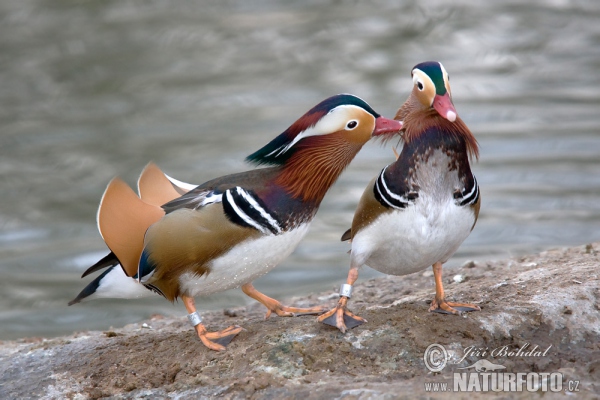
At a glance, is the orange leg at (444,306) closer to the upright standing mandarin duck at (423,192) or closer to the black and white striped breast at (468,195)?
the upright standing mandarin duck at (423,192)

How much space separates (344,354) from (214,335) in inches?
30.1

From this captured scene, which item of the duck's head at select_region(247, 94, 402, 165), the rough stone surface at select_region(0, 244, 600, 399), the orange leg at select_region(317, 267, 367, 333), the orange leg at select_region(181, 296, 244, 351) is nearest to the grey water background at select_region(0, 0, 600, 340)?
the rough stone surface at select_region(0, 244, 600, 399)

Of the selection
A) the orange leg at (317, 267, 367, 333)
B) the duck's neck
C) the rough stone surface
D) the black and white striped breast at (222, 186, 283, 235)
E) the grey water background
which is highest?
the grey water background

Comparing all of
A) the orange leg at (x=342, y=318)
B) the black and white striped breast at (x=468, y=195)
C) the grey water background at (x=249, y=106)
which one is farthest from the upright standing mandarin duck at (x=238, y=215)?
the grey water background at (x=249, y=106)

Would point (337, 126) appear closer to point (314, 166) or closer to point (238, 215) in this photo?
point (314, 166)

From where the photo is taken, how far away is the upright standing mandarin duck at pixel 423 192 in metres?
4.74

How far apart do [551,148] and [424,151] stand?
6.78 metres

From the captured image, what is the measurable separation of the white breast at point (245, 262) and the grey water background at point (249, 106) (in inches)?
121

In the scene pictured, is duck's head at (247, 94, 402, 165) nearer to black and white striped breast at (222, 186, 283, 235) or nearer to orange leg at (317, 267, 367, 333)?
black and white striped breast at (222, 186, 283, 235)

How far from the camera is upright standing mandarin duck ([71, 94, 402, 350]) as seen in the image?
15.7 ft

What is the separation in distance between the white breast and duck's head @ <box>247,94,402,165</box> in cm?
45

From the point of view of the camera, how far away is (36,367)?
17.5 ft

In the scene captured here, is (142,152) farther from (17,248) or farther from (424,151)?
(424,151)

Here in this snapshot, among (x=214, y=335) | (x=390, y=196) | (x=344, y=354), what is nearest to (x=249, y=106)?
(x=214, y=335)
